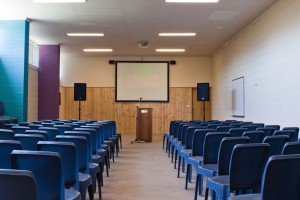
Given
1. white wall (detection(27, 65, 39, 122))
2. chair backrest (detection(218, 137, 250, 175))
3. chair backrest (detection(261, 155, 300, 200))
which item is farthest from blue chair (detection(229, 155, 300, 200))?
white wall (detection(27, 65, 39, 122))

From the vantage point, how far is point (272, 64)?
309 inches

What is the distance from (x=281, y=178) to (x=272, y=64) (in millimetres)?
6523

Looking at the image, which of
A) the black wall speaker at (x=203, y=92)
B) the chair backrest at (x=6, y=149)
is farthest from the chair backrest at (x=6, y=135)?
the black wall speaker at (x=203, y=92)

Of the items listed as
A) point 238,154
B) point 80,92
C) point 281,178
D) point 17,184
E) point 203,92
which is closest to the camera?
point 17,184

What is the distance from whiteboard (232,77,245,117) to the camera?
10195 mm

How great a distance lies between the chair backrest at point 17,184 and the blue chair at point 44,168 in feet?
1.72

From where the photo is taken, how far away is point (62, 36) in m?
11.2

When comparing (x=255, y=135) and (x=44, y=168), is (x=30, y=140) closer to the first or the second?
(x=44, y=168)

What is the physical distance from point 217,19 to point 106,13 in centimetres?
314

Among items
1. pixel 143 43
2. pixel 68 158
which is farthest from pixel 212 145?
pixel 143 43

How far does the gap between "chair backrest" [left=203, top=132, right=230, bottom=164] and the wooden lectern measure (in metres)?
7.25

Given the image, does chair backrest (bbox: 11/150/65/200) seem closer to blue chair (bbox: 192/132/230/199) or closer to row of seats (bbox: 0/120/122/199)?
row of seats (bbox: 0/120/122/199)

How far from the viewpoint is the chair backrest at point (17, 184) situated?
1510 mm

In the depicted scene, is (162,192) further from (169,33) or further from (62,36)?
(62,36)
